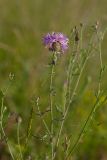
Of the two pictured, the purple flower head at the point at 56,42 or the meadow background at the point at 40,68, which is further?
the meadow background at the point at 40,68

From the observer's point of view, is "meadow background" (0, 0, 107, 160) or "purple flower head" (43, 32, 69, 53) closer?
"purple flower head" (43, 32, 69, 53)

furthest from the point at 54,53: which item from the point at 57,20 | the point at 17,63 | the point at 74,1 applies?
the point at 74,1

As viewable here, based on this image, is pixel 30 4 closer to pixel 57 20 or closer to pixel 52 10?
pixel 52 10

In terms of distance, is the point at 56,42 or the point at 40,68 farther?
the point at 40,68

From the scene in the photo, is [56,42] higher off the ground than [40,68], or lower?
higher
